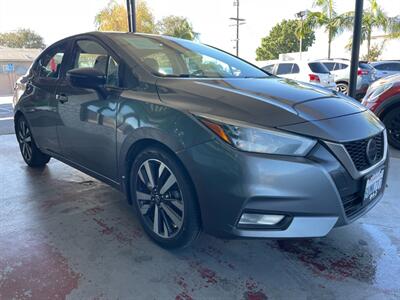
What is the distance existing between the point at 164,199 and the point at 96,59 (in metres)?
1.36

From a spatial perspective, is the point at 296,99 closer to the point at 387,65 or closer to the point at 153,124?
the point at 153,124

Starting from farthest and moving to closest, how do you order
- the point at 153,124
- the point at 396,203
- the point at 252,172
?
the point at 396,203
the point at 153,124
the point at 252,172

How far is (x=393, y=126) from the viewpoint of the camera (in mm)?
5148

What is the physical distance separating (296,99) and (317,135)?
15.7 inches

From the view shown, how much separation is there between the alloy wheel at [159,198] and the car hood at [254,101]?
450 millimetres

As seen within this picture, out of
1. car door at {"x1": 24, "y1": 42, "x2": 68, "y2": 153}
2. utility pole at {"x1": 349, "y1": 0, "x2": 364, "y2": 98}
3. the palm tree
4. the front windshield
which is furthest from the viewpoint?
the palm tree

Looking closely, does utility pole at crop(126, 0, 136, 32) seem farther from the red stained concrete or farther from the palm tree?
the palm tree

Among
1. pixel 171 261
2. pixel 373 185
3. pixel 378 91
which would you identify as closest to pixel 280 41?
pixel 378 91

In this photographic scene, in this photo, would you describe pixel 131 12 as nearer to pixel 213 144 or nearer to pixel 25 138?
pixel 25 138

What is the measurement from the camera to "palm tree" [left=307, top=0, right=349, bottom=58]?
73.8 ft

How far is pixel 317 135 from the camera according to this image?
6.13ft

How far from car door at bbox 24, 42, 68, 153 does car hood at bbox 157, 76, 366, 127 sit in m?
1.51

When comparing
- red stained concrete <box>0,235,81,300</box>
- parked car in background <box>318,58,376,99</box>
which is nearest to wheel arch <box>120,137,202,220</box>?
red stained concrete <box>0,235,81,300</box>

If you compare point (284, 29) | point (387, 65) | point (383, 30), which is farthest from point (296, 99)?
point (284, 29)
